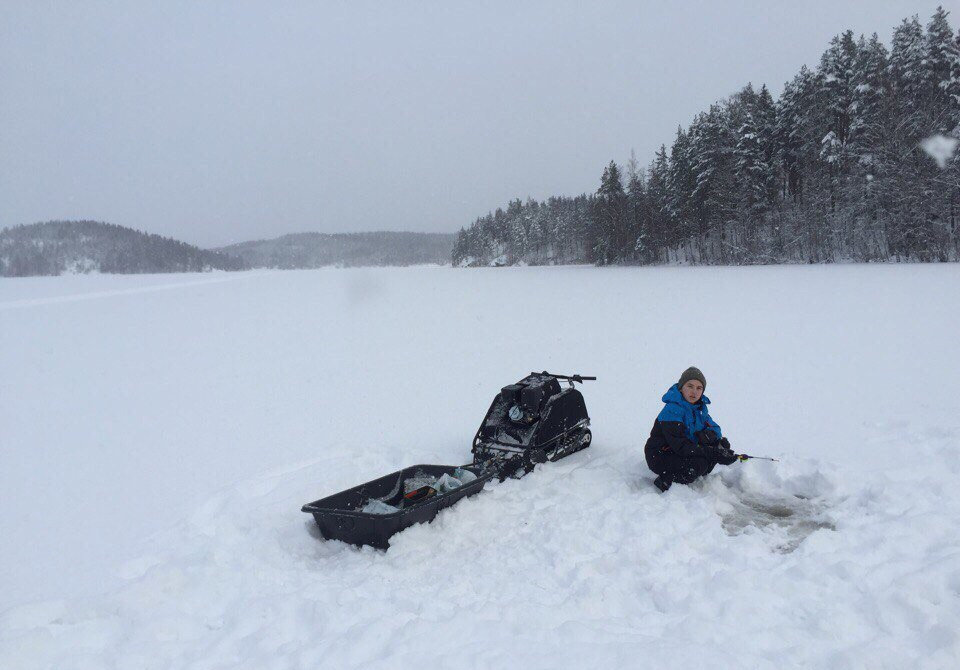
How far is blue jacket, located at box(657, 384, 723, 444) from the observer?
453 cm

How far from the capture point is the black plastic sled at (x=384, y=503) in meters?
3.71

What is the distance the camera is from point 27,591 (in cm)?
335

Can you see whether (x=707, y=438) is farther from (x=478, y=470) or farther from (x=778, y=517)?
(x=478, y=470)

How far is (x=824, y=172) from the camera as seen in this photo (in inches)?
1299

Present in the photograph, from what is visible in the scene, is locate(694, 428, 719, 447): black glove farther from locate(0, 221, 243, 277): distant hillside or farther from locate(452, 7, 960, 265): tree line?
locate(0, 221, 243, 277): distant hillside

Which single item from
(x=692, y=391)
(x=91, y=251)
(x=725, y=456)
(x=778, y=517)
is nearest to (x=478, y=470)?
(x=692, y=391)

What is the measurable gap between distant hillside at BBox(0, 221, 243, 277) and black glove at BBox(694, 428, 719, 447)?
12433 cm

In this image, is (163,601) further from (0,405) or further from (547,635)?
(0,405)

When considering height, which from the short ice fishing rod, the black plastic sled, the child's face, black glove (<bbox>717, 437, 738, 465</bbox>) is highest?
the child's face

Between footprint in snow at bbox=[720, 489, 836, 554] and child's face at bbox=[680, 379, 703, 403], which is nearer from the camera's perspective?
footprint in snow at bbox=[720, 489, 836, 554]

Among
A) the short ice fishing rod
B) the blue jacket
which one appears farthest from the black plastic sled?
the short ice fishing rod

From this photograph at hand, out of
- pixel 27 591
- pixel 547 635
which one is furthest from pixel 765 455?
pixel 27 591

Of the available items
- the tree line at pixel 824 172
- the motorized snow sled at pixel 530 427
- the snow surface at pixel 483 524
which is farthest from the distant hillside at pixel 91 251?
the motorized snow sled at pixel 530 427

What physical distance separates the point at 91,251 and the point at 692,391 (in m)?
143
